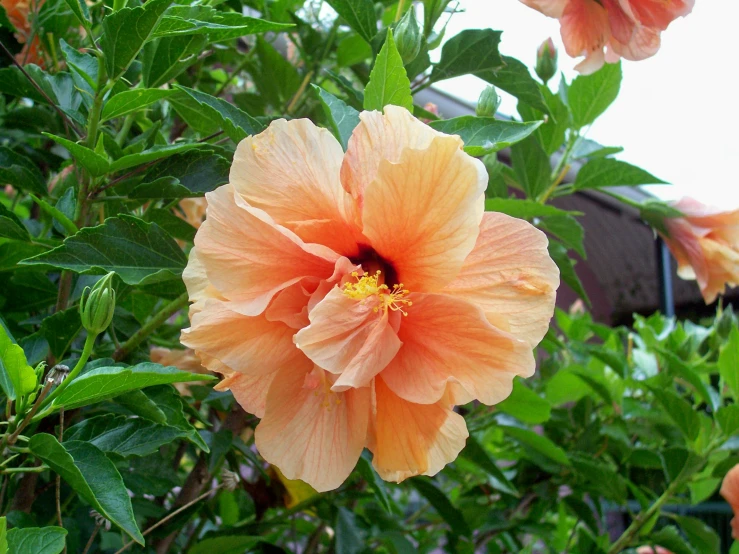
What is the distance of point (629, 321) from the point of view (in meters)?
4.15

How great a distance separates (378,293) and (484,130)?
0.19m

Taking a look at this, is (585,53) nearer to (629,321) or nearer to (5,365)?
(5,365)

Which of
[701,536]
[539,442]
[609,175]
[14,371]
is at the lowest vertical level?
[701,536]

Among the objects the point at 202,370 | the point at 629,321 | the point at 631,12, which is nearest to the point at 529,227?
the point at 631,12

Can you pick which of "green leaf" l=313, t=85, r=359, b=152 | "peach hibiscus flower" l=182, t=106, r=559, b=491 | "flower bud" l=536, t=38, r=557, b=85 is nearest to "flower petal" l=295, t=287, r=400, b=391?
"peach hibiscus flower" l=182, t=106, r=559, b=491

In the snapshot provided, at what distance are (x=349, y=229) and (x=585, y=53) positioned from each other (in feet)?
1.58

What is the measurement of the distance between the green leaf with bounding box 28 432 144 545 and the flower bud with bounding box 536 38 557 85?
83cm

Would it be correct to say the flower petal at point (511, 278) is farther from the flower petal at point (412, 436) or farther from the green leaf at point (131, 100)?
the green leaf at point (131, 100)

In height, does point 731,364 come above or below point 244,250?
below

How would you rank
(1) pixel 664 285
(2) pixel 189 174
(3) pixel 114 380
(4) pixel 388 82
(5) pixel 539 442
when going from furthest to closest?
(1) pixel 664 285
(5) pixel 539 442
(2) pixel 189 174
(4) pixel 388 82
(3) pixel 114 380

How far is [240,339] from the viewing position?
1.92 feet

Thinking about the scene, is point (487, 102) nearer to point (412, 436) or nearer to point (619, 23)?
point (619, 23)

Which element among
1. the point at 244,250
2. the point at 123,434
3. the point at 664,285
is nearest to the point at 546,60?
the point at 244,250

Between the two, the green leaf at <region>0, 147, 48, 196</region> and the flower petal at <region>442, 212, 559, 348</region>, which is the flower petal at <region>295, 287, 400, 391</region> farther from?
the green leaf at <region>0, 147, 48, 196</region>
